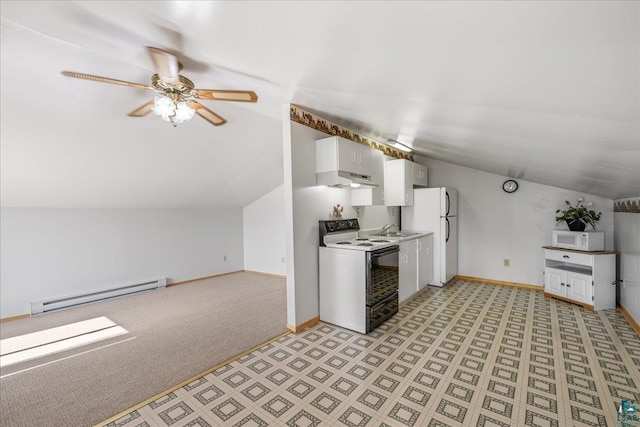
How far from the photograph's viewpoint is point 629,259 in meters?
3.38

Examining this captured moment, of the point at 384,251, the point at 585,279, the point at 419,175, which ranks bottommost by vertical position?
the point at 585,279

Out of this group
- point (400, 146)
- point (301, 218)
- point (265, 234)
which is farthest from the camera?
point (265, 234)

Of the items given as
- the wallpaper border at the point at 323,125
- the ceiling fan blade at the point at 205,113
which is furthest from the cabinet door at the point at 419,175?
the ceiling fan blade at the point at 205,113

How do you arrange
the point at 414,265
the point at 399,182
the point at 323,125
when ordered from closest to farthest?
the point at 323,125 → the point at 414,265 → the point at 399,182

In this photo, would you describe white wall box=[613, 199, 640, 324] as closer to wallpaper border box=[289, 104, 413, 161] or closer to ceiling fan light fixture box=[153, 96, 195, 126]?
wallpaper border box=[289, 104, 413, 161]

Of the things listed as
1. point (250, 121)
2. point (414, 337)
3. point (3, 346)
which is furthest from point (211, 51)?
point (3, 346)

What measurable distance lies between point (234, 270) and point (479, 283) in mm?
4929

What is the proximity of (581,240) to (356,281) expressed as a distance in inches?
128

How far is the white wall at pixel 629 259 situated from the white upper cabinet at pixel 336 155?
3175mm

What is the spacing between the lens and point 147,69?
2436 millimetres

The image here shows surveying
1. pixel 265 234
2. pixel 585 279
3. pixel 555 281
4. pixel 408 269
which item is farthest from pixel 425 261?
pixel 265 234

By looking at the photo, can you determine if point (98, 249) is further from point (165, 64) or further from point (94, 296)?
point (165, 64)

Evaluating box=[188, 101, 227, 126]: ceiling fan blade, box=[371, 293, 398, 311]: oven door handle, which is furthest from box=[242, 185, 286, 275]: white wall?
box=[188, 101, 227, 126]: ceiling fan blade

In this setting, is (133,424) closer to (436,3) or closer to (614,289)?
(436,3)
